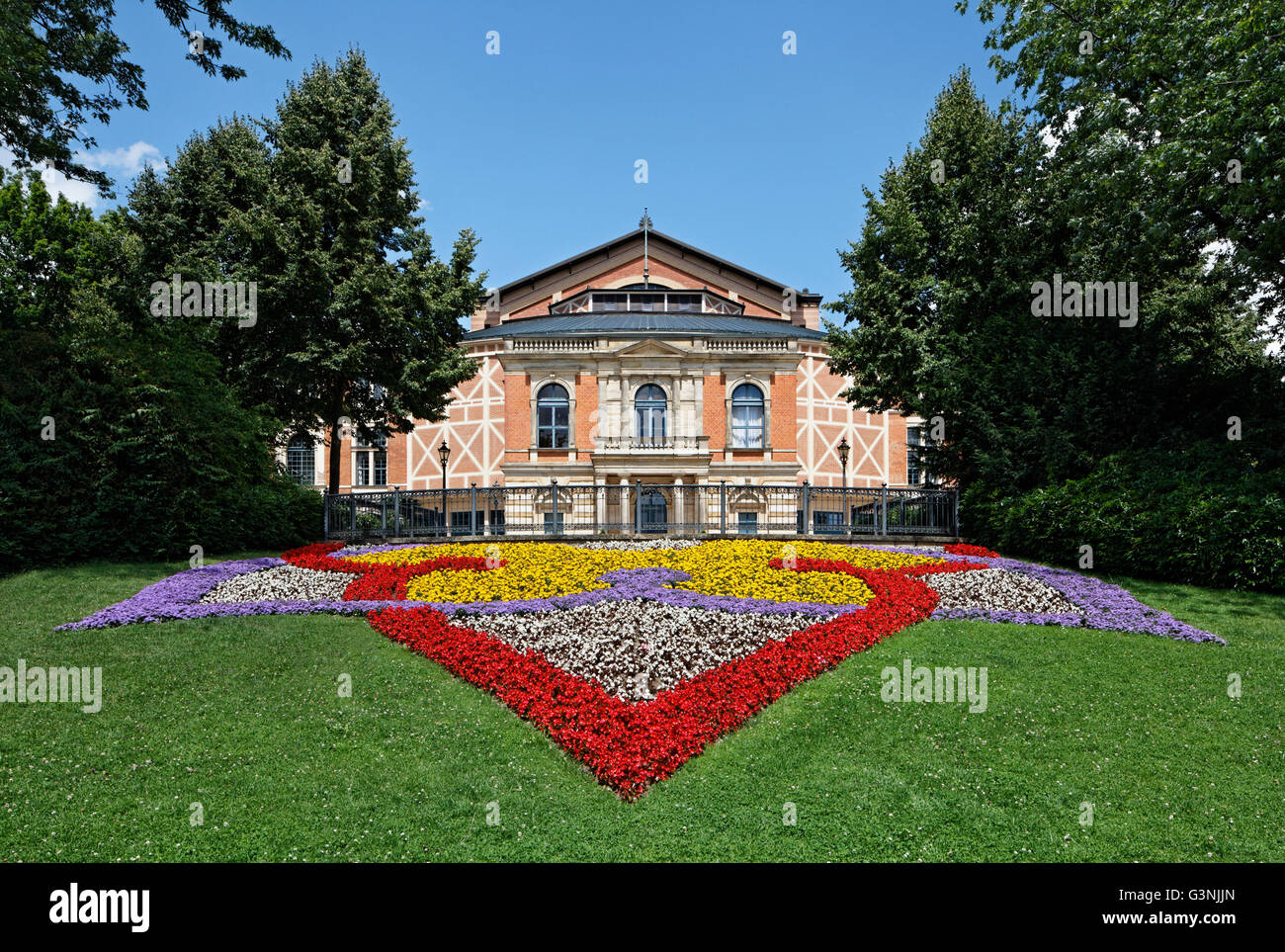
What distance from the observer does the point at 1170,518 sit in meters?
11.4

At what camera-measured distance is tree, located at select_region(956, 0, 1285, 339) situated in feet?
36.5

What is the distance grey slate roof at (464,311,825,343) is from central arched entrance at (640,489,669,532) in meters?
8.97

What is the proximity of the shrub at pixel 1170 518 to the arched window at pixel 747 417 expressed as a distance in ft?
57.8

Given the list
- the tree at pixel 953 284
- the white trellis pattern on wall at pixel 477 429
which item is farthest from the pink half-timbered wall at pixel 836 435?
the white trellis pattern on wall at pixel 477 429

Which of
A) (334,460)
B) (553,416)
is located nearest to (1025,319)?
(334,460)

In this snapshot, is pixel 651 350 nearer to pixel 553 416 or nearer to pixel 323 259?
pixel 553 416

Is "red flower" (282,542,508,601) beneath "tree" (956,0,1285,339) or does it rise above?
beneath

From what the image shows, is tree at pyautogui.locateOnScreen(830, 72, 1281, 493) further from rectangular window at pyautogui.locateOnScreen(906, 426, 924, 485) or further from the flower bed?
the flower bed

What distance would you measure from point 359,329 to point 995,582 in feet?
56.5

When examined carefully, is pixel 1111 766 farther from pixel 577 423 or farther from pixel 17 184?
pixel 17 184

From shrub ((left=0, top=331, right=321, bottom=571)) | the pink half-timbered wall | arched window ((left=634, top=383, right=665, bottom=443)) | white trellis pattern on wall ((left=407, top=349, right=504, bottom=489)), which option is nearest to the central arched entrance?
arched window ((left=634, top=383, right=665, bottom=443))

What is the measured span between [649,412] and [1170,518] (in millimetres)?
21497

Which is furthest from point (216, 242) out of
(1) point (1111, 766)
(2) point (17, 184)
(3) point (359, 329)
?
(1) point (1111, 766)

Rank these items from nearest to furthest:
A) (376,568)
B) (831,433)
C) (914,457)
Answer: (376,568)
(914,457)
(831,433)
